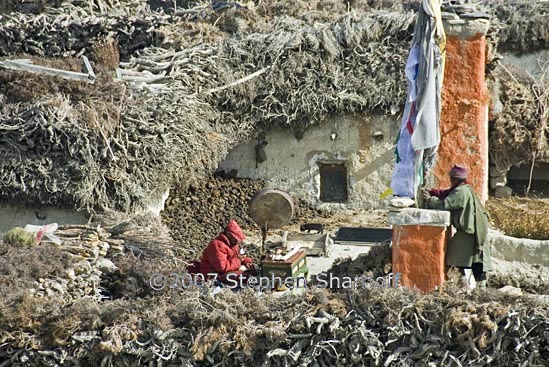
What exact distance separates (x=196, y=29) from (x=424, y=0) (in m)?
7.65

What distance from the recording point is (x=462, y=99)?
49.6ft

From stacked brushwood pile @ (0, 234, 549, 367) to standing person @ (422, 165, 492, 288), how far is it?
38.7 inches

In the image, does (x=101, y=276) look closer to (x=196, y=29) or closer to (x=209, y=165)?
(x=209, y=165)

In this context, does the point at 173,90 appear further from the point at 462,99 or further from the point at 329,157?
the point at 462,99

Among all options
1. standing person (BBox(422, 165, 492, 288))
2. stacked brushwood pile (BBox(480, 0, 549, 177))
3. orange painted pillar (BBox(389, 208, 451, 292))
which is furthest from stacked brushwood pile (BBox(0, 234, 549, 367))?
stacked brushwood pile (BBox(480, 0, 549, 177))

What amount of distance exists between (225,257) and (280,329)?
2.06m

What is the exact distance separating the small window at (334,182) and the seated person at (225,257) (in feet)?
15.0

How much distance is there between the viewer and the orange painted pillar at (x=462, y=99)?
49.1ft

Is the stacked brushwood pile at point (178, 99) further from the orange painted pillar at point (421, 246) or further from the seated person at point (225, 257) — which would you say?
the orange painted pillar at point (421, 246)

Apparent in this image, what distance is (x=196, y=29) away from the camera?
813 inches

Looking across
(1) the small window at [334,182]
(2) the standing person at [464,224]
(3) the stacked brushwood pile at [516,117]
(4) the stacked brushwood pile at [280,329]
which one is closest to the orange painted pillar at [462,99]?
(2) the standing person at [464,224]

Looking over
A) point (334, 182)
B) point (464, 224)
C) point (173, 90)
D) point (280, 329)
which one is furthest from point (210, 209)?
point (280, 329)

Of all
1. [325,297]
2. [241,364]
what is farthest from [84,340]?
[325,297]

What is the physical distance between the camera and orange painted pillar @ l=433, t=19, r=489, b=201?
49.1 ft
